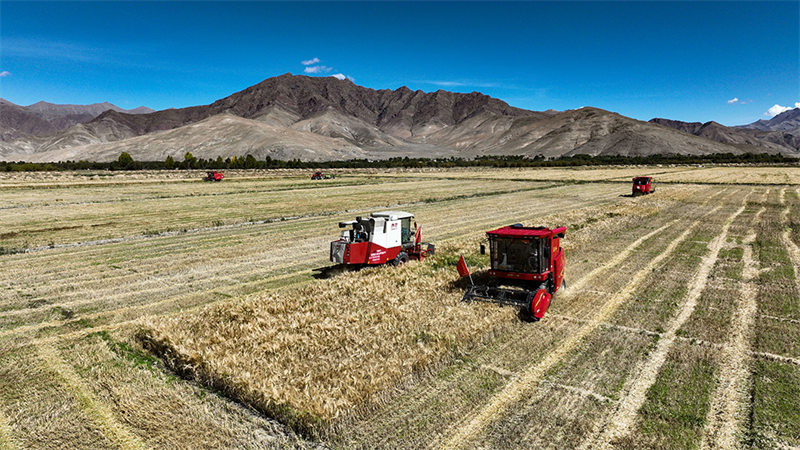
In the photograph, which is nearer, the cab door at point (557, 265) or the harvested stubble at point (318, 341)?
the harvested stubble at point (318, 341)

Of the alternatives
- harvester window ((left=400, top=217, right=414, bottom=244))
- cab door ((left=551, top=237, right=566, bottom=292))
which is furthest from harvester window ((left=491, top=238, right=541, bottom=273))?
harvester window ((left=400, top=217, right=414, bottom=244))

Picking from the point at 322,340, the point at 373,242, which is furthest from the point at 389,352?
the point at 373,242

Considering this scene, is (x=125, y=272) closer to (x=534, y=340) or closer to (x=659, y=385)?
(x=534, y=340)

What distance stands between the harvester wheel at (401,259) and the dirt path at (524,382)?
837 centimetres

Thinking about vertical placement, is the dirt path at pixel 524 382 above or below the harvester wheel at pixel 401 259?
below

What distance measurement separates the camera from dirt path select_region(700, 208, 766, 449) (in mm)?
7824

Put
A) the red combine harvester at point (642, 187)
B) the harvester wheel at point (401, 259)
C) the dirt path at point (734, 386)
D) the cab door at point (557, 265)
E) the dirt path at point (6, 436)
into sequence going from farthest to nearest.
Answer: the red combine harvester at point (642, 187) → the harvester wheel at point (401, 259) → the cab door at point (557, 265) → the dirt path at point (734, 386) → the dirt path at point (6, 436)

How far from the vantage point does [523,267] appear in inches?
552

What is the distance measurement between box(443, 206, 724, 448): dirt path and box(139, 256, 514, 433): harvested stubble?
1.82 meters

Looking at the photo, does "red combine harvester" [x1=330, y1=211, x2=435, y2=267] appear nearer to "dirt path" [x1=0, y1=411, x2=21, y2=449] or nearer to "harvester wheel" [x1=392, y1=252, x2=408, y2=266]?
"harvester wheel" [x1=392, y1=252, x2=408, y2=266]

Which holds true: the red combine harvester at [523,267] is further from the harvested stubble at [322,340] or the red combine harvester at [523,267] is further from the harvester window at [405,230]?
the harvester window at [405,230]

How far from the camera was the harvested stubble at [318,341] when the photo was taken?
28.9 feet

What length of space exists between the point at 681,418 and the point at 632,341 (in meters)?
3.58

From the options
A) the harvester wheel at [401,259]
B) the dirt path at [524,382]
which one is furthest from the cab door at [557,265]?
the harvester wheel at [401,259]
